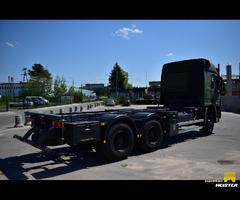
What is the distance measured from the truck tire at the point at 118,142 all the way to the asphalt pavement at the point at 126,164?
21 centimetres

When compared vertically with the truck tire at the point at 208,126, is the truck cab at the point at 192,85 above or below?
above

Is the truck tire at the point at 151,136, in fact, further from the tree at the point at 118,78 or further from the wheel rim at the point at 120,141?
the tree at the point at 118,78

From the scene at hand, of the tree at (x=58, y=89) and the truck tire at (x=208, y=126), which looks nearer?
the truck tire at (x=208, y=126)

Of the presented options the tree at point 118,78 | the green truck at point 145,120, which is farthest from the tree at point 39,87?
the green truck at point 145,120

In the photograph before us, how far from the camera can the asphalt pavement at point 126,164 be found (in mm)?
4371

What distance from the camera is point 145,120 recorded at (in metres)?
6.16

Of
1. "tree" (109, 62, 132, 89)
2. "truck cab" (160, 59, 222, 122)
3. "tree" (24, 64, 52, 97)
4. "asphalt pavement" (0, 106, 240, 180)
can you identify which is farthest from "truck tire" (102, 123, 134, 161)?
"tree" (109, 62, 132, 89)

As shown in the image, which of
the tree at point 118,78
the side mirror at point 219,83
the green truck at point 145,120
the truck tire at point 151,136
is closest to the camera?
the green truck at point 145,120

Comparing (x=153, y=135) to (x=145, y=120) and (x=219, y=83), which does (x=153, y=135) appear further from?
(x=219, y=83)

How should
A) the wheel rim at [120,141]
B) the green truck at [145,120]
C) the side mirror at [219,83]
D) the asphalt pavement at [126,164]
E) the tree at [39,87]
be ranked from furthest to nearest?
the tree at [39,87] → the side mirror at [219,83] → the wheel rim at [120,141] → the green truck at [145,120] → the asphalt pavement at [126,164]

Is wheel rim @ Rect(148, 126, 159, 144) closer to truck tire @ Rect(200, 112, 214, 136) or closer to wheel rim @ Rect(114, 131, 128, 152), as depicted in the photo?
wheel rim @ Rect(114, 131, 128, 152)
